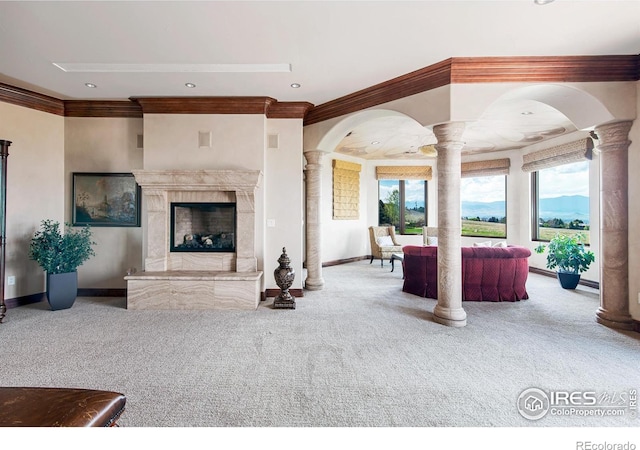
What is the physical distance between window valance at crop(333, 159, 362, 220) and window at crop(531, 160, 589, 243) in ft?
14.6

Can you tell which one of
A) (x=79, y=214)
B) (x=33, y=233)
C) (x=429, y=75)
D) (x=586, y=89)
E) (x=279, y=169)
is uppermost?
(x=429, y=75)

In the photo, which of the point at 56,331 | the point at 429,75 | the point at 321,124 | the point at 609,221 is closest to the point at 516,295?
the point at 609,221

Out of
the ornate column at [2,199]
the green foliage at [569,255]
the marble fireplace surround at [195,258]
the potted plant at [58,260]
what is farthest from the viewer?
the green foliage at [569,255]

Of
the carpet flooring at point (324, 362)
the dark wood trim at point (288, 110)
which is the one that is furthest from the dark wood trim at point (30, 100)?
the dark wood trim at point (288, 110)

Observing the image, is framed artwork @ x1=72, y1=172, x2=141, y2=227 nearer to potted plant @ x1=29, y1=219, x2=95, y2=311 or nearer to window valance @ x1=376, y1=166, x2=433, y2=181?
potted plant @ x1=29, y1=219, x2=95, y2=311

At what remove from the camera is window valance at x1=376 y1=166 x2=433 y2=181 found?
28.9 feet

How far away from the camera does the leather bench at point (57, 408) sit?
1162 mm

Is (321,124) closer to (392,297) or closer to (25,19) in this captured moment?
(392,297)

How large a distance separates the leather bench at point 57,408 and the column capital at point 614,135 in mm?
5144

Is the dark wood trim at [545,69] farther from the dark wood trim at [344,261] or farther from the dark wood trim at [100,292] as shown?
the dark wood trim at [100,292]

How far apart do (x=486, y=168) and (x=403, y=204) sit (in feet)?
7.94

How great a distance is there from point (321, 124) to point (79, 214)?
4.27m

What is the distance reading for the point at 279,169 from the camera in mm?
4852

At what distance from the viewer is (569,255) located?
5461 millimetres
